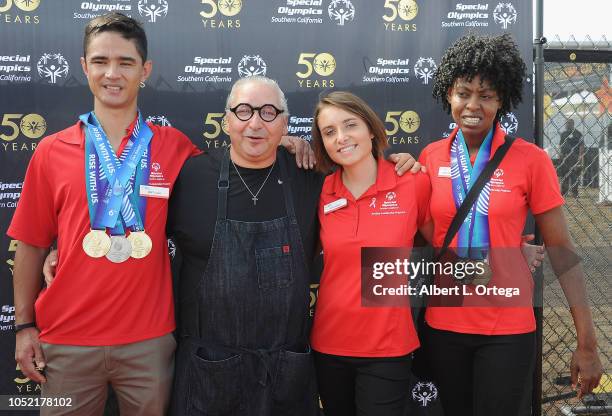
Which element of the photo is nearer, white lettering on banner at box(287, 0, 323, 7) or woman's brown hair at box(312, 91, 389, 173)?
woman's brown hair at box(312, 91, 389, 173)

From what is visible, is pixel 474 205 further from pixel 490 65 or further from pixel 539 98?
pixel 539 98

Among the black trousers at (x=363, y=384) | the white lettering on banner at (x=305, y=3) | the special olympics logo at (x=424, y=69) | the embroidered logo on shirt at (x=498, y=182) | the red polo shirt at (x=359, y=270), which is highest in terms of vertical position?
the white lettering on banner at (x=305, y=3)

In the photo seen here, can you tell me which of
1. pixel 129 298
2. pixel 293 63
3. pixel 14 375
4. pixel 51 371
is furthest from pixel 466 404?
pixel 14 375

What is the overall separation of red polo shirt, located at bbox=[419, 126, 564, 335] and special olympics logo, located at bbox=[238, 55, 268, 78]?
1.60 m

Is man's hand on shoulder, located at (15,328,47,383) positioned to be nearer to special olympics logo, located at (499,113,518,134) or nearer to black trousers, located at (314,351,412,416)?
black trousers, located at (314,351,412,416)

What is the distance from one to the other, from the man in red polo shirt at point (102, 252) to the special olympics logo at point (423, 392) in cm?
180

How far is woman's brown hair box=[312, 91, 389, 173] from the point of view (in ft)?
7.94

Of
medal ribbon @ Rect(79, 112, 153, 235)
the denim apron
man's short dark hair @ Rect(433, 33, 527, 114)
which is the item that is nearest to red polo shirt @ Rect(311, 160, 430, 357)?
the denim apron

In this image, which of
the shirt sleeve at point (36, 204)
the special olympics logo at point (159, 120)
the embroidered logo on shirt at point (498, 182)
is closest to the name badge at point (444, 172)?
the embroidered logo on shirt at point (498, 182)

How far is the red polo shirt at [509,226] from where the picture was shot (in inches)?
92.6

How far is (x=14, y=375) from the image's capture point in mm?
3354

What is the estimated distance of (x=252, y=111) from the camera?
241 cm

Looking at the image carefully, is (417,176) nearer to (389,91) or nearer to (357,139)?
(357,139)

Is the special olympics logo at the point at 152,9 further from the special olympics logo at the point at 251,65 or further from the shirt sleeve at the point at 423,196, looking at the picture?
the shirt sleeve at the point at 423,196
